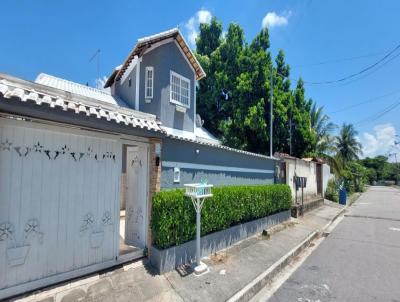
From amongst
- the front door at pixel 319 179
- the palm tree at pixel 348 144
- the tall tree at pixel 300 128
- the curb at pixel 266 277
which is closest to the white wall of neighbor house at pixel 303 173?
the front door at pixel 319 179

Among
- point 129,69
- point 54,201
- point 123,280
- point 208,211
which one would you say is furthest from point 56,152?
point 129,69

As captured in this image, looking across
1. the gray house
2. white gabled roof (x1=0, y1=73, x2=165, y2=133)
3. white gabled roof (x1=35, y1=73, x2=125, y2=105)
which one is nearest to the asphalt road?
the gray house

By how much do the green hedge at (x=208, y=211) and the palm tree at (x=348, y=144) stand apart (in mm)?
39901

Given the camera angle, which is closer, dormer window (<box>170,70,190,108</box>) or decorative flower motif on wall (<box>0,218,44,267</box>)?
decorative flower motif on wall (<box>0,218,44,267</box>)

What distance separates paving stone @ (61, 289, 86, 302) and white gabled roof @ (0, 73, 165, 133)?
9.58 feet

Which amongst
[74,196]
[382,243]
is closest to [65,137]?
[74,196]

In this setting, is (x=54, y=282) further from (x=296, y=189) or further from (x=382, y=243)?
(x=296, y=189)

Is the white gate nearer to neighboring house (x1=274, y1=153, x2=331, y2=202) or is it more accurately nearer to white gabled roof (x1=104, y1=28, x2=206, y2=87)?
white gabled roof (x1=104, y1=28, x2=206, y2=87)

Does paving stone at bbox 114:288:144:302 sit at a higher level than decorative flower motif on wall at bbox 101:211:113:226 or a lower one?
lower

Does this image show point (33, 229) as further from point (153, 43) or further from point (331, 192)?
point (331, 192)

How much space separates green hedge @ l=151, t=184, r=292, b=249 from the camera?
17.6 feet

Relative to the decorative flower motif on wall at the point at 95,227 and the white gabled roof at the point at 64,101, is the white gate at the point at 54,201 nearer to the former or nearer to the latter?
the decorative flower motif on wall at the point at 95,227

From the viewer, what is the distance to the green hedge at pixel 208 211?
536cm

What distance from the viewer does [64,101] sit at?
409 centimetres
